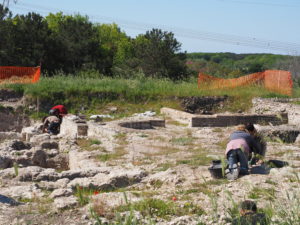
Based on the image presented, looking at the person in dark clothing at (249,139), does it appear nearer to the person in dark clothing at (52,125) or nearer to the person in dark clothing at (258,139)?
the person in dark clothing at (258,139)

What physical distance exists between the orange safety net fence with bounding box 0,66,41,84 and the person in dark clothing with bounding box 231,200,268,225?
22.0 metres

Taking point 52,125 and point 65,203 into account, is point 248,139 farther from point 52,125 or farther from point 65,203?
point 52,125

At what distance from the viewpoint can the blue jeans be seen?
29.7 ft

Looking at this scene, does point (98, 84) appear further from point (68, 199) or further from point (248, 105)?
point (68, 199)

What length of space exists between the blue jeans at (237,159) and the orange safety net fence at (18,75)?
63.0 ft

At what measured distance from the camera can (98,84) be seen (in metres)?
26.9

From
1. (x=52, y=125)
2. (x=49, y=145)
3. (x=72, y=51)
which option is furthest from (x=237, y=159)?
(x=72, y=51)

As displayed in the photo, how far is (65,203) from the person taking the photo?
7125 millimetres

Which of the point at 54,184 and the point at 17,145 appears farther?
the point at 17,145

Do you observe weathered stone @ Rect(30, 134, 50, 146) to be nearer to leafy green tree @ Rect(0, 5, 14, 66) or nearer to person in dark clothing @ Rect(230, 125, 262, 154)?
person in dark clothing @ Rect(230, 125, 262, 154)

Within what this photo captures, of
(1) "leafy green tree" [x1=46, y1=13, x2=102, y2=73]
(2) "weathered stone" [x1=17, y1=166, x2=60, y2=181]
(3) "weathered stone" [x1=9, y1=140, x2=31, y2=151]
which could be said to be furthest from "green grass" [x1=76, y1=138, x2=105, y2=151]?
(1) "leafy green tree" [x1=46, y1=13, x2=102, y2=73]

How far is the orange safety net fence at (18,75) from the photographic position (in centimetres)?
2723

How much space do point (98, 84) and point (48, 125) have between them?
7563 mm

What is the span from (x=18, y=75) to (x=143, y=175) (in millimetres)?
20187
